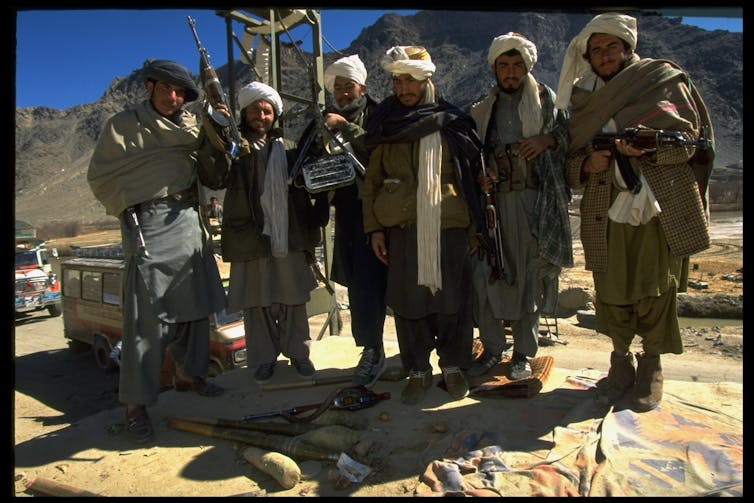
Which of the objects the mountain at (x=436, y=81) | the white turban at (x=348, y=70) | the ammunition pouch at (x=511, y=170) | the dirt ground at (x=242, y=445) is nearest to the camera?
the dirt ground at (x=242, y=445)

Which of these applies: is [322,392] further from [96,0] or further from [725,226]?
[725,226]

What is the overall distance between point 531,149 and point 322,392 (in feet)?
6.41

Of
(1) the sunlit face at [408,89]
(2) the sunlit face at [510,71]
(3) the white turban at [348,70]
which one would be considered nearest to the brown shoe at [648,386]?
(2) the sunlit face at [510,71]

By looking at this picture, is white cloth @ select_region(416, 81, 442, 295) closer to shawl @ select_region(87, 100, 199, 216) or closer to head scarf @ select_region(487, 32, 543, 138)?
head scarf @ select_region(487, 32, 543, 138)

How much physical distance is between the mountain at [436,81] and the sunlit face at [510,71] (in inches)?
1607

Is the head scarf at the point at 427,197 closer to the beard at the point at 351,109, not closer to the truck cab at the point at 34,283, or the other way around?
the beard at the point at 351,109

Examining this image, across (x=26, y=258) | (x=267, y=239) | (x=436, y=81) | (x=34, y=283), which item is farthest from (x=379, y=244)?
(x=436, y=81)

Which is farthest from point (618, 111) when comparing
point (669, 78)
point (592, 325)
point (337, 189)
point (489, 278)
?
point (592, 325)

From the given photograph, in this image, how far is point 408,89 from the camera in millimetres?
2924

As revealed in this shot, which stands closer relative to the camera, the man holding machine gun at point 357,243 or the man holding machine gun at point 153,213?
the man holding machine gun at point 153,213

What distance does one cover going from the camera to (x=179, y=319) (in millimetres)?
3000

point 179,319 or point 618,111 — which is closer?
point 618,111

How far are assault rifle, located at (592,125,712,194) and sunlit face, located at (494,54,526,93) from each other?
0.59m

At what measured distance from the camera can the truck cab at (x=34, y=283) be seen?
1340cm
